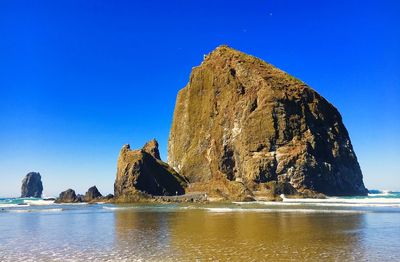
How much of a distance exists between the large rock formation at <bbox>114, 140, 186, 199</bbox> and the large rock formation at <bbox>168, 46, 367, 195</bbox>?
11.4 metres

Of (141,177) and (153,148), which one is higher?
(153,148)

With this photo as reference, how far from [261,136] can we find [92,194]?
6384 centimetres

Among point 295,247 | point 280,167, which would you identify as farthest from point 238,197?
point 295,247

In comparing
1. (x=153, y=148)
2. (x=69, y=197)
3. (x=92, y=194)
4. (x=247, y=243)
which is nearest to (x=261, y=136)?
(x=153, y=148)

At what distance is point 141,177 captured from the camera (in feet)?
445

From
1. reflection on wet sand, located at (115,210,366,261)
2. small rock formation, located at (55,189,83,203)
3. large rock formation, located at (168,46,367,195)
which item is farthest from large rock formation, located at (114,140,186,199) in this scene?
reflection on wet sand, located at (115,210,366,261)

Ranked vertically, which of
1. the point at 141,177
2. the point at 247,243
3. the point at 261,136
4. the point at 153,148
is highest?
the point at 153,148

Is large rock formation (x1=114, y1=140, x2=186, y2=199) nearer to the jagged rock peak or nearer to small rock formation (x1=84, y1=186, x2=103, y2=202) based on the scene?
small rock formation (x1=84, y1=186, x2=103, y2=202)

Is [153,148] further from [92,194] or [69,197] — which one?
[69,197]

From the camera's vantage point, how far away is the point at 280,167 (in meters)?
131

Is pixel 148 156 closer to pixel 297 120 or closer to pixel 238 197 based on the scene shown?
pixel 238 197

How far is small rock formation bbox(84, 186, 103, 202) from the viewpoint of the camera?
13705 cm

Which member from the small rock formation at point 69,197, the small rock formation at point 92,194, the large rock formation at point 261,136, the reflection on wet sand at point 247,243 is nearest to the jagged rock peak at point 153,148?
the large rock formation at point 261,136

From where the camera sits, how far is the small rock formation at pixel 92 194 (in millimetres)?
137050
